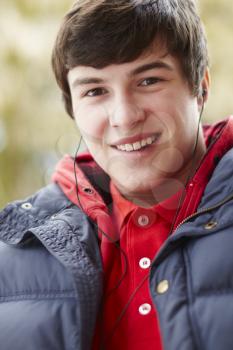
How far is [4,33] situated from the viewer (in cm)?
252

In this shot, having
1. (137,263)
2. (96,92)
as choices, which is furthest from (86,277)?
(96,92)

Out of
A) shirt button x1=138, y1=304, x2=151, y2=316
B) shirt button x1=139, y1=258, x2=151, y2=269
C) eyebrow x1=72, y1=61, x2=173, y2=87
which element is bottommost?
shirt button x1=138, y1=304, x2=151, y2=316

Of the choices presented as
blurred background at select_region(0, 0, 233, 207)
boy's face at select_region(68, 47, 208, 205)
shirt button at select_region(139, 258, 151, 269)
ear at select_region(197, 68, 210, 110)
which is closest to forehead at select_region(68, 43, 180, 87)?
boy's face at select_region(68, 47, 208, 205)

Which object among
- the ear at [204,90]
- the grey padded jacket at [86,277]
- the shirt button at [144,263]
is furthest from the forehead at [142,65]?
the shirt button at [144,263]

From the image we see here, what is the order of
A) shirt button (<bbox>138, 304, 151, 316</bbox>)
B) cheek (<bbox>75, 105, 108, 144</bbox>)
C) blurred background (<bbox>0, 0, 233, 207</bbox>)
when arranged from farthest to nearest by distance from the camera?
blurred background (<bbox>0, 0, 233, 207</bbox>)
cheek (<bbox>75, 105, 108, 144</bbox>)
shirt button (<bbox>138, 304, 151, 316</bbox>)

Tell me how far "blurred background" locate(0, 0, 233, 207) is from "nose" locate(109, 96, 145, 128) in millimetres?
1128

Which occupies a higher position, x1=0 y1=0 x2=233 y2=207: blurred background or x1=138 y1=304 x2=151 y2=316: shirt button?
x1=0 y1=0 x2=233 y2=207: blurred background

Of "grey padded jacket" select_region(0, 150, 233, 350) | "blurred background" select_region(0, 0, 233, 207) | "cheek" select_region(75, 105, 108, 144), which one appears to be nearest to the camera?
"grey padded jacket" select_region(0, 150, 233, 350)

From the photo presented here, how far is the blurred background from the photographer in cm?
235

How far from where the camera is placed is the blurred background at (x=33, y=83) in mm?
2352

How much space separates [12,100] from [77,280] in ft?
5.16

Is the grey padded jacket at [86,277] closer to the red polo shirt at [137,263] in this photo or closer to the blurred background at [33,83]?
the red polo shirt at [137,263]

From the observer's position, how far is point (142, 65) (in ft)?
3.83

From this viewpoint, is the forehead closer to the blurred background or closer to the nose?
the nose
